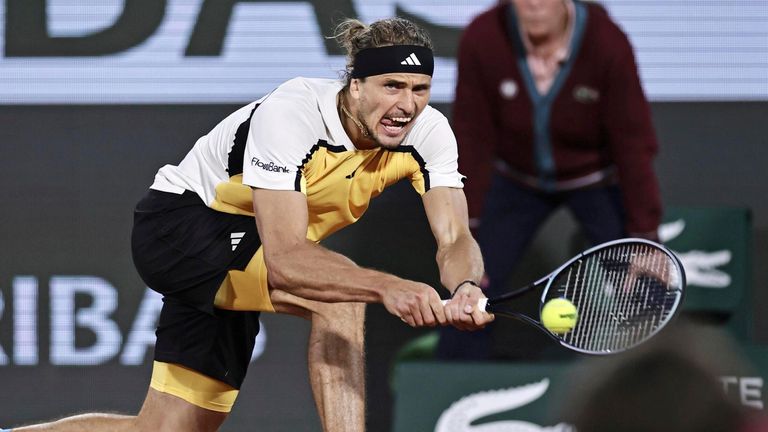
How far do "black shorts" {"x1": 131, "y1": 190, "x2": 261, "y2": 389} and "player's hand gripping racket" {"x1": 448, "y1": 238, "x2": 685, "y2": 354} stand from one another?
87cm

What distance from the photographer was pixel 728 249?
208 inches

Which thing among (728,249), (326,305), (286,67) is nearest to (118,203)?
(286,67)

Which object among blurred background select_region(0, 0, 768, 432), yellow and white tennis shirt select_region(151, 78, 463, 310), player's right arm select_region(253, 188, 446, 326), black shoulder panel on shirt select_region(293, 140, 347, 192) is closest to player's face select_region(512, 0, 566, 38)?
blurred background select_region(0, 0, 768, 432)

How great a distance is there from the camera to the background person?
5.16m

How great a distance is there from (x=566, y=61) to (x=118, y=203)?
2142 mm

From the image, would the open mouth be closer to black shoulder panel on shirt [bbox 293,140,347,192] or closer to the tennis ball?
black shoulder panel on shirt [bbox 293,140,347,192]

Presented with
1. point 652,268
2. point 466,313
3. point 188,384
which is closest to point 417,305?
point 466,313

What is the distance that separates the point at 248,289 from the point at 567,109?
1999mm

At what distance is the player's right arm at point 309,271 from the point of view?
307 cm

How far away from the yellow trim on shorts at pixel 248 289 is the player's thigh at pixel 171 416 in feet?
1.45

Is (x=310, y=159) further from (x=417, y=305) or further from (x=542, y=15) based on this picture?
(x=542, y=15)

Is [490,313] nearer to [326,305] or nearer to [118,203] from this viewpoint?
[326,305]

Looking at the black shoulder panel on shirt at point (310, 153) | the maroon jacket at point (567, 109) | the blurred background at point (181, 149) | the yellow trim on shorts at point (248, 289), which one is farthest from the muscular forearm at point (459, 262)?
the blurred background at point (181, 149)

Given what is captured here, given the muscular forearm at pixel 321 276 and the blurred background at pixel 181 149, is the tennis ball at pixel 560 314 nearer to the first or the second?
the muscular forearm at pixel 321 276
